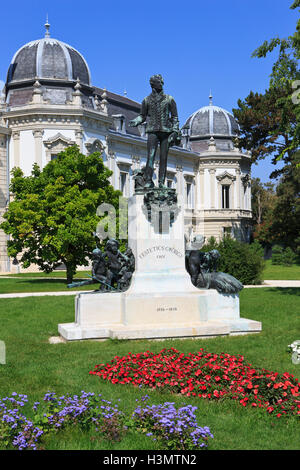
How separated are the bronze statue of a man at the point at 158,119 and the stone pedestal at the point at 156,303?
1.17 m

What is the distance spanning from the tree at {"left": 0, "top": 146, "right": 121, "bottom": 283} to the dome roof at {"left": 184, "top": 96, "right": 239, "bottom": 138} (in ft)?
108

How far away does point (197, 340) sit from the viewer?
10.3m

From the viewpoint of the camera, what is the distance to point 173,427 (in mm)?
5191

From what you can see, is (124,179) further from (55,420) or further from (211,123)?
(55,420)

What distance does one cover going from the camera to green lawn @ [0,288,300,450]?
5.38 meters

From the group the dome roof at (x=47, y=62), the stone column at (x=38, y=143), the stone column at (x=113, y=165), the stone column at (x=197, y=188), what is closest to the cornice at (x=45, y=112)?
the stone column at (x=38, y=143)

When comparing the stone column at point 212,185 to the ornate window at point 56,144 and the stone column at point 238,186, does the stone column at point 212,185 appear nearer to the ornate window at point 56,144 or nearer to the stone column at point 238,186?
the stone column at point 238,186

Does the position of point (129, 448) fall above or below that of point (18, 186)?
below

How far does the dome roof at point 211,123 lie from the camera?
60.3 metres

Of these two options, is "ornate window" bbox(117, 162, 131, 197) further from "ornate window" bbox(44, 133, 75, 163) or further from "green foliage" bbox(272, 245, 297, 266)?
"green foliage" bbox(272, 245, 297, 266)

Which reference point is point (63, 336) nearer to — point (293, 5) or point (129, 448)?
point (129, 448)

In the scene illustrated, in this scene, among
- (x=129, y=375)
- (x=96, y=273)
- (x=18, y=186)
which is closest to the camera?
(x=129, y=375)

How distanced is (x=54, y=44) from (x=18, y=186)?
55.2ft

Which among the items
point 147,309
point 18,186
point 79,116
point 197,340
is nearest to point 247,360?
point 197,340
